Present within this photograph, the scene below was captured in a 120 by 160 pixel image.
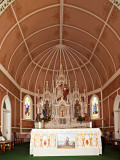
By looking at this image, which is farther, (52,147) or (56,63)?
(56,63)

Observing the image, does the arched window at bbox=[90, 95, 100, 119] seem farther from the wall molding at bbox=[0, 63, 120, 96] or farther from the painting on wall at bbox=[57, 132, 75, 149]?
the painting on wall at bbox=[57, 132, 75, 149]

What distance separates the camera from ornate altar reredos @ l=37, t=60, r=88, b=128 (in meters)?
20.6

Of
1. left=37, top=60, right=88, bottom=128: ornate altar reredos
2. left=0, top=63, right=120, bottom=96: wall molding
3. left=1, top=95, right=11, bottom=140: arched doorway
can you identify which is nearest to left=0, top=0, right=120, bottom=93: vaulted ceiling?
left=0, top=63, right=120, bottom=96: wall molding

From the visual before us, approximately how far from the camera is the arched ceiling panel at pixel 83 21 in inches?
657

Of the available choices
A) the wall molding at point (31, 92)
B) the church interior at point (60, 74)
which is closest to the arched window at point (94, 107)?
the church interior at point (60, 74)

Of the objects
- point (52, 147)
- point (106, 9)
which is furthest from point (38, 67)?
point (52, 147)

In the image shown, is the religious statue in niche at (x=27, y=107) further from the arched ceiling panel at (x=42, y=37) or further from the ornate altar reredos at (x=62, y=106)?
the arched ceiling panel at (x=42, y=37)

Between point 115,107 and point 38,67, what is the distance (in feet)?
33.8

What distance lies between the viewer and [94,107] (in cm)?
2509

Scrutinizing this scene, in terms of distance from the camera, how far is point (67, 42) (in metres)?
23.1

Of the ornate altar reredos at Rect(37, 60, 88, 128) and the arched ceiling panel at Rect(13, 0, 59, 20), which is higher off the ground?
the arched ceiling panel at Rect(13, 0, 59, 20)

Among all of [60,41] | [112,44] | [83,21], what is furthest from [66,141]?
[60,41]

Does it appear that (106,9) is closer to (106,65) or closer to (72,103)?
(106,65)

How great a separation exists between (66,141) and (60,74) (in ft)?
33.5
